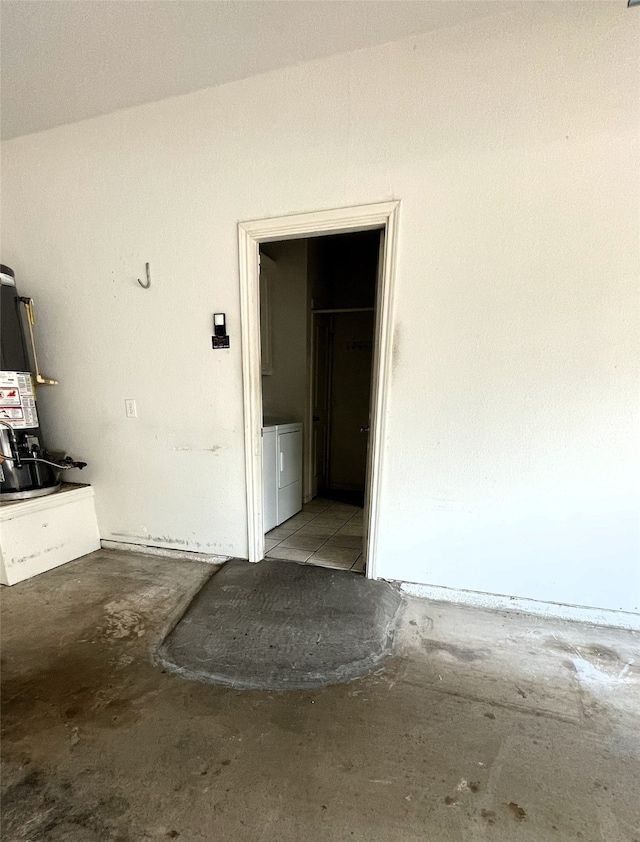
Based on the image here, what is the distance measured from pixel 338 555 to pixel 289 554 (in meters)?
0.35

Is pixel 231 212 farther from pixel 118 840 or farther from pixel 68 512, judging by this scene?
pixel 118 840

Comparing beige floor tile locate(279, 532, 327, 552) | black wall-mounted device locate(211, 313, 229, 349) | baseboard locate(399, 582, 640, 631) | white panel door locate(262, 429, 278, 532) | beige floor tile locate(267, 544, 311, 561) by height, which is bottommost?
beige floor tile locate(279, 532, 327, 552)

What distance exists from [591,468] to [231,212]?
2373 mm

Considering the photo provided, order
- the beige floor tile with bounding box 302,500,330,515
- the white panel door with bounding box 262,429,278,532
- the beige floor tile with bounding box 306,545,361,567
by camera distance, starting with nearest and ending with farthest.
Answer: the beige floor tile with bounding box 306,545,361,567 < the white panel door with bounding box 262,429,278,532 < the beige floor tile with bounding box 302,500,330,515

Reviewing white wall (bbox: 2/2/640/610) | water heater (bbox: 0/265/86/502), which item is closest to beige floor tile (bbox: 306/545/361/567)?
white wall (bbox: 2/2/640/610)

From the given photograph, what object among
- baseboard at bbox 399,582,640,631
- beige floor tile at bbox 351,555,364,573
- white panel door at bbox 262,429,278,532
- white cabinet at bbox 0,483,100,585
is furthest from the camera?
white panel door at bbox 262,429,278,532

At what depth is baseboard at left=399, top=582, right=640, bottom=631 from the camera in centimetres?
169

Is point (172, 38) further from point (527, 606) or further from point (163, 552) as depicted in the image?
point (527, 606)

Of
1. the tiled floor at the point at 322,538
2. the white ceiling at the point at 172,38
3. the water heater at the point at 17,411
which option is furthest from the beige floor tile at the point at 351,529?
the white ceiling at the point at 172,38

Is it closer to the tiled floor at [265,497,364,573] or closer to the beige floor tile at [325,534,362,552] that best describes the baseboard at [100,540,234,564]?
the tiled floor at [265,497,364,573]

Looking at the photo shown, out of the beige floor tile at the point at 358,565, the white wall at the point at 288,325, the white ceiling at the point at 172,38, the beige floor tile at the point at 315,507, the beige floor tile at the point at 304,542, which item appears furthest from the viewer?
the beige floor tile at the point at 315,507

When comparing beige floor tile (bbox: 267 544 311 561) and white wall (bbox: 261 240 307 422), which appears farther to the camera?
white wall (bbox: 261 240 307 422)

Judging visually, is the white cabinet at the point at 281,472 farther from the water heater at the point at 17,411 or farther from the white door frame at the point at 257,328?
the water heater at the point at 17,411

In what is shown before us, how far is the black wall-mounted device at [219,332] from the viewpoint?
2008mm
